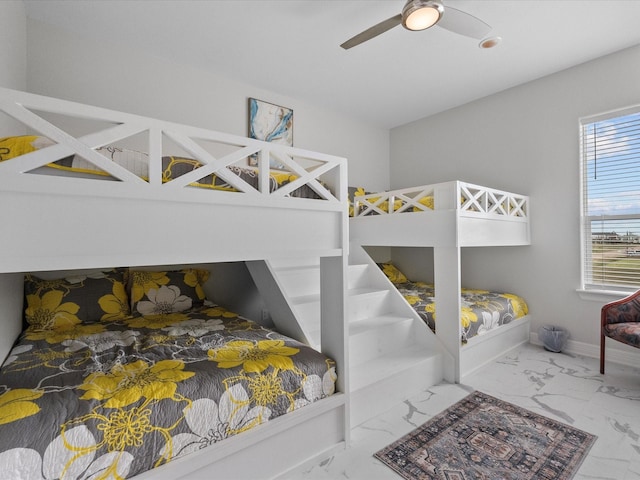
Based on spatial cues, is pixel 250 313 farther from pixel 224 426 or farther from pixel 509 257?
pixel 509 257

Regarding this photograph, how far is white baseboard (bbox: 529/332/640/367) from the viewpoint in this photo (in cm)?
270

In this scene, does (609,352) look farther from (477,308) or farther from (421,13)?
(421,13)

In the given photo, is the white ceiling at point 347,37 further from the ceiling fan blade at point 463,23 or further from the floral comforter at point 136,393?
the floral comforter at point 136,393

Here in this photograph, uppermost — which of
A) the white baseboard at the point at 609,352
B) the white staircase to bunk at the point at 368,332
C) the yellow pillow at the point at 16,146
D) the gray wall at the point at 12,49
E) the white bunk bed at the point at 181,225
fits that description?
the gray wall at the point at 12,49

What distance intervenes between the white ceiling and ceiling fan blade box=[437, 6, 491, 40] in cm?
34

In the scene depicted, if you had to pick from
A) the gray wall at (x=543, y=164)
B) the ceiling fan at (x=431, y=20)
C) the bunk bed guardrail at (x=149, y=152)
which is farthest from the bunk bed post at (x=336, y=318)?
the gray wall at (x=543, y=164)

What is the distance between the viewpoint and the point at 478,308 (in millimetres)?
2816

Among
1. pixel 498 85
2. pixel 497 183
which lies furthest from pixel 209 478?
pixel 498 85

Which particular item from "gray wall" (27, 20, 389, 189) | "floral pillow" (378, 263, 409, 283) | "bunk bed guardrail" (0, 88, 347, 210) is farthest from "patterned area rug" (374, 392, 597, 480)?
"gray wall" (27, 20, 389, 189)

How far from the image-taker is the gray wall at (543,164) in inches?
116

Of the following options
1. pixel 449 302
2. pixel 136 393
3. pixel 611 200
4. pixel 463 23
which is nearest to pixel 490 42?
pixel 463 23

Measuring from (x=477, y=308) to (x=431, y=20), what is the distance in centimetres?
220

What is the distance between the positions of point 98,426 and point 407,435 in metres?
1.49

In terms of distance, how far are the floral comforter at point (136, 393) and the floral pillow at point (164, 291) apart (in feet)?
1.65
